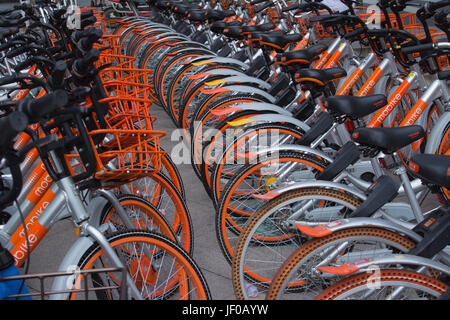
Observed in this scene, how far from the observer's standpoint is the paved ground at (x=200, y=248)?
10.2 feet

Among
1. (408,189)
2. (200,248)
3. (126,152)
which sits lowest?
(408,189)

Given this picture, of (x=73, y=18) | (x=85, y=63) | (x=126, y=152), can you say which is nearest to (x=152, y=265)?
(x=126, y=152)

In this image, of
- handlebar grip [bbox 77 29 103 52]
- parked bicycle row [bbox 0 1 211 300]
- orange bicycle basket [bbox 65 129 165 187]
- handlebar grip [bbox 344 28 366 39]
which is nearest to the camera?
parked bicycle row [bbox 0 1 211 300]

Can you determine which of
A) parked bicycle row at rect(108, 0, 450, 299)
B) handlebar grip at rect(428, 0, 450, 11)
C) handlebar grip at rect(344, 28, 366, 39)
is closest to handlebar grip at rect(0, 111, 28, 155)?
parked bicycle row at rect(108, 0, 450, 299)

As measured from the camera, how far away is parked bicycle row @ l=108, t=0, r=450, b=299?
1979mm

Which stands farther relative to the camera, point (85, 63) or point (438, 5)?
point (438, 5)

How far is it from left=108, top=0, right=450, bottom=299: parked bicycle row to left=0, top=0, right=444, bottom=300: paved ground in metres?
0.19

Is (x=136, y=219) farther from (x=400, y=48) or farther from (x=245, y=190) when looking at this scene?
(x=400, y=48)

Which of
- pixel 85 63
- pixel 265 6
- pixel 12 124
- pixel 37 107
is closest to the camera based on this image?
pixel 12 124

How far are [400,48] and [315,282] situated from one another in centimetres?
198

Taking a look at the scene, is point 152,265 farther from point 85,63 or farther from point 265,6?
→ point 265,6

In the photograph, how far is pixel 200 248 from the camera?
11.5ft

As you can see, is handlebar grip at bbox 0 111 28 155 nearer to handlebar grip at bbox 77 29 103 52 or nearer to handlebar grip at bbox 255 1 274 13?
handlebar grip at bbox 77 29 103 52

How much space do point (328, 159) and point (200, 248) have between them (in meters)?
1.24
